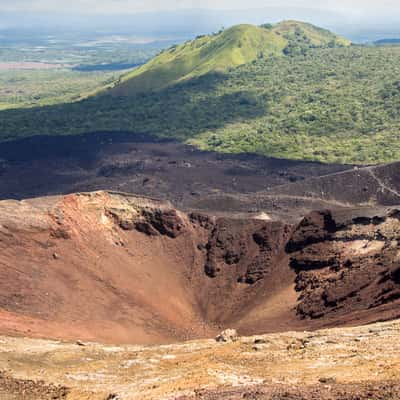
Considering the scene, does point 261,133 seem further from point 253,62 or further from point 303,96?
point 253,62

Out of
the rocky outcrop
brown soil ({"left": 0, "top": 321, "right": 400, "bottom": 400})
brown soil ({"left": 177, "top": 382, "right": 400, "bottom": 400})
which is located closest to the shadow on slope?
the rocky outcrop

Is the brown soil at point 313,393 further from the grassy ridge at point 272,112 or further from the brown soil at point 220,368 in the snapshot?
the grassy ridge at point 272,112

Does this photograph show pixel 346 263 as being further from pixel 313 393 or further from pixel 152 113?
pixel 152 113

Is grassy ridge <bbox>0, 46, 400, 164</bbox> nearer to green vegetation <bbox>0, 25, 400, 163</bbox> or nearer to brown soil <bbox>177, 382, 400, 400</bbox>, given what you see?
green vegetation <bbox>0, 25, 400, 163</bbox>

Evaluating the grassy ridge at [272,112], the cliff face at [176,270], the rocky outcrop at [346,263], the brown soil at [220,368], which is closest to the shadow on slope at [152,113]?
the grassy ridge at [272,112]

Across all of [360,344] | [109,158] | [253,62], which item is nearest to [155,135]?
[109,158]
